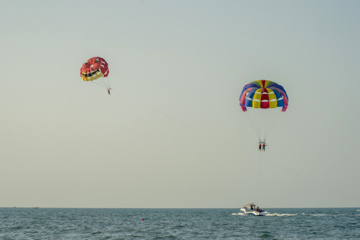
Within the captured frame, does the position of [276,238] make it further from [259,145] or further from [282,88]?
[282,88]

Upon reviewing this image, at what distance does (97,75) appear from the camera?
54250 mm

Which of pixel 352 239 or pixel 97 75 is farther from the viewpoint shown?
pixel 97 75

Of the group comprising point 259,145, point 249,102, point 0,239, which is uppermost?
point 249,102

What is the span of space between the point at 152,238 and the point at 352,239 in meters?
19.4

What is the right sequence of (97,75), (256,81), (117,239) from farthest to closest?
1. (97,75)
2. (256,81)
3. (117,239)

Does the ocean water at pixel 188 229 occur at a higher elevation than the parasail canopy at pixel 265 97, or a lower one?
lower

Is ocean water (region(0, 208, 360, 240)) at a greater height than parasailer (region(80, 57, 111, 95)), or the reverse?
parasailer (region(80, 57, 111, 95))

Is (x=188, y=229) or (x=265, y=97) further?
(x=188, y=229)

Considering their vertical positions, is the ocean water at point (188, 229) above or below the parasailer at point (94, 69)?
below

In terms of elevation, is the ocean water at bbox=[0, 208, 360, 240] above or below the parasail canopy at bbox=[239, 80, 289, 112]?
below

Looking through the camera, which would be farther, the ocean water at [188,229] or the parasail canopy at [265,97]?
the ocean water at [188,229]

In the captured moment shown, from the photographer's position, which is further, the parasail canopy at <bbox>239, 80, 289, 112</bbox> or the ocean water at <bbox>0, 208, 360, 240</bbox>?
the ocean water at <bbox>0, 208, 360, 240</bbox>

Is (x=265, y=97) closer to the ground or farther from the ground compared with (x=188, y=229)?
farther from the ground

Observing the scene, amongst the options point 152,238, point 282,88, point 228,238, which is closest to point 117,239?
point 152,238
